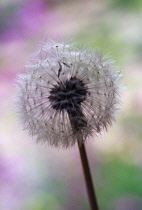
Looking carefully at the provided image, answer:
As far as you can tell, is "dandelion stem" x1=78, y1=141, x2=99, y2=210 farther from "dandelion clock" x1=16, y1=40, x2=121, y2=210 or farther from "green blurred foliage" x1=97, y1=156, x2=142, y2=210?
"green blurred foliage" x1=97, y1=156, x2=142, y2=210

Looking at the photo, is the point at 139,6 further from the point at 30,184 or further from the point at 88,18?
the point at 30,184

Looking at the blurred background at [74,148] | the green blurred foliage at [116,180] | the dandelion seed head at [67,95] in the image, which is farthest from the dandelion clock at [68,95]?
the green blurred foliage at [116,180]

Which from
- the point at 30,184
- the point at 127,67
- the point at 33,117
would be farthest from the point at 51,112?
the point at 127,67

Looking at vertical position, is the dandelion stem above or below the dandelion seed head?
below

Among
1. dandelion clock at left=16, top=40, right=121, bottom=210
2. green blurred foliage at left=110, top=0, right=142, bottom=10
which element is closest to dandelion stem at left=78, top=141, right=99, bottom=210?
dandelion clock at left=16, top=40, right=121, bottom=210

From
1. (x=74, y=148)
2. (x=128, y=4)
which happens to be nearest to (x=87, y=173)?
(x=74, y=148)

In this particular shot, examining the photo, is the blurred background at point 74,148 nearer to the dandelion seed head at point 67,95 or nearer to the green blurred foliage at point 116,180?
the green blurred foliage at point 116,180
